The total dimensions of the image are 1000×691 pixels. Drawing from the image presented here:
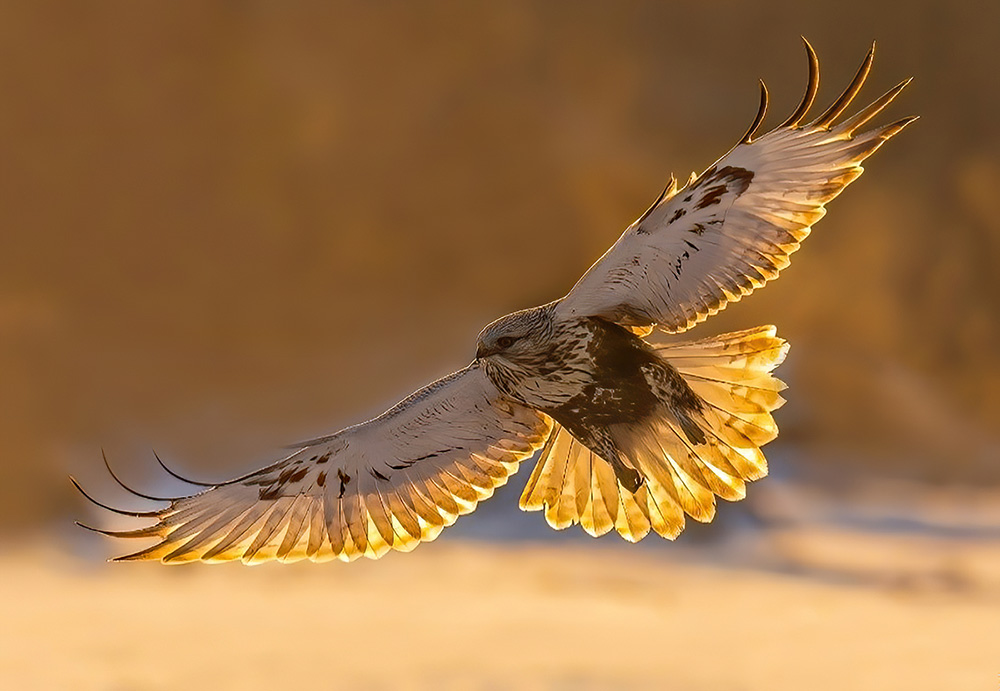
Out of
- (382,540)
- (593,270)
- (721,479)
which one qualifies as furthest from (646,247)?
(382,540)

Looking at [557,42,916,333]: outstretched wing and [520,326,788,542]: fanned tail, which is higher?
[557,42,916,333]: outstretched wing

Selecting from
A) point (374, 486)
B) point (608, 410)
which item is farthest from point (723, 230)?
point (374, 486)

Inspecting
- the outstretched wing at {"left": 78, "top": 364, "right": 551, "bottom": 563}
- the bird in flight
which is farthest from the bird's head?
the outstretched wing at {"left": 78, "top": 364, "right": 551, "bottom": 563}

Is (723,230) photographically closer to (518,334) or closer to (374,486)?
(518,334)

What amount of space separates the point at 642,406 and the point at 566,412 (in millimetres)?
265

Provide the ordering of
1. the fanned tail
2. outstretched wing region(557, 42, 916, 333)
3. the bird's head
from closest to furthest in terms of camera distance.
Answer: outstretched wing region(557, 42, 916, 333)
the bird's head
the fanned tail

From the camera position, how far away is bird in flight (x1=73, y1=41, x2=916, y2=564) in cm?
336

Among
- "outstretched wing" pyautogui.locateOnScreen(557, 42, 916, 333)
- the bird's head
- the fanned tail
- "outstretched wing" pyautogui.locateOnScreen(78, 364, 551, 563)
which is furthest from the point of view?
"outstretched wing" pyautogui.locateOnScreen(78, 364, 551, 563)

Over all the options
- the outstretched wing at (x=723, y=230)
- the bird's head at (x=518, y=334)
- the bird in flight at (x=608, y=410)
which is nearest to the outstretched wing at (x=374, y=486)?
the bird in flight at (x=608, y=410)

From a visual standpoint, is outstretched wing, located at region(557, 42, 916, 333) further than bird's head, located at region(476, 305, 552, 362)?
No

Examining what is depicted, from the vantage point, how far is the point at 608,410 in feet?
11.9

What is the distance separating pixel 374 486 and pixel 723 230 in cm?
172

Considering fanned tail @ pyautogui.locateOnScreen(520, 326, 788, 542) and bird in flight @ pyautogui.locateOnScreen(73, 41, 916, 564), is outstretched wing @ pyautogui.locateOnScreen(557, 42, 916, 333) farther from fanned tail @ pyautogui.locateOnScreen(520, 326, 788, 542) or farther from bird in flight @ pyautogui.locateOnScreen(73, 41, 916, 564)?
fanned tail @ pyautogui.locateOnScreen(520, 326, 788, 542)

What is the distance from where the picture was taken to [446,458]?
413 cm
